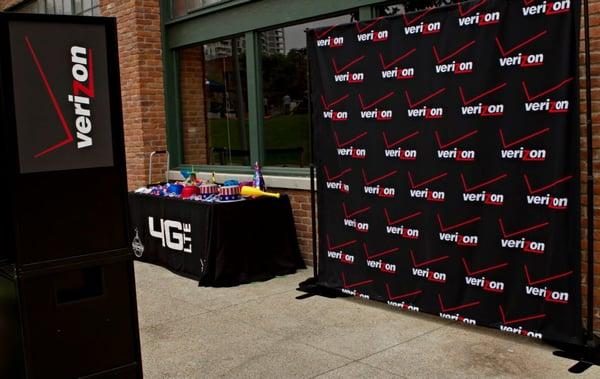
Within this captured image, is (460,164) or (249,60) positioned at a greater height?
(249,60)

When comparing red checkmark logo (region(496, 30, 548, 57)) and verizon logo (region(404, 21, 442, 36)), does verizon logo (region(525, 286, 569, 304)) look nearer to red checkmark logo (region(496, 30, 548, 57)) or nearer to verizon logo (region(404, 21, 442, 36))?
red checkmark logo (region(496, 30, 548, 57))

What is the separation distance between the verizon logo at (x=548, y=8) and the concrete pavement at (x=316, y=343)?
2.24 metres

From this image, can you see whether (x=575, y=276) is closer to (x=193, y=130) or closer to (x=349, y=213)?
(x=349, y=213)

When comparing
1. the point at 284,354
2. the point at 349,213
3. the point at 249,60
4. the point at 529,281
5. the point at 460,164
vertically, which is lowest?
the point at 284,354

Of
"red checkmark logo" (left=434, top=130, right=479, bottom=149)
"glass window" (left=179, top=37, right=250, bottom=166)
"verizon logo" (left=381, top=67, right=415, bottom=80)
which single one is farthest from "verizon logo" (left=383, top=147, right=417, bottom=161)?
"glass window" (left=179, top=37, right=250, bottom=166)

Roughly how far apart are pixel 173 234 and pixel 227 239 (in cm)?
101

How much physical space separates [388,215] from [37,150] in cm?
320

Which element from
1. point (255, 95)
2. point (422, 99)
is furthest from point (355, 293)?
point (255, 95)

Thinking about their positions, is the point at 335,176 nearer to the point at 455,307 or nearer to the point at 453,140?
the point at 453,140

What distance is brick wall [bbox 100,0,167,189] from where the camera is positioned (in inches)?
352

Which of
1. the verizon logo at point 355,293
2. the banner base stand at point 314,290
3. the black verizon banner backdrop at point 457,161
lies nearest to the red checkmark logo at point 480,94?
the black verizon banner backdrop at point 457,161

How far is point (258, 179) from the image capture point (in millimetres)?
6906

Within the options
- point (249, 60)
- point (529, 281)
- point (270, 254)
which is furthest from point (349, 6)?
point (529, 281)

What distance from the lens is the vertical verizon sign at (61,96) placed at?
2.48 meters
